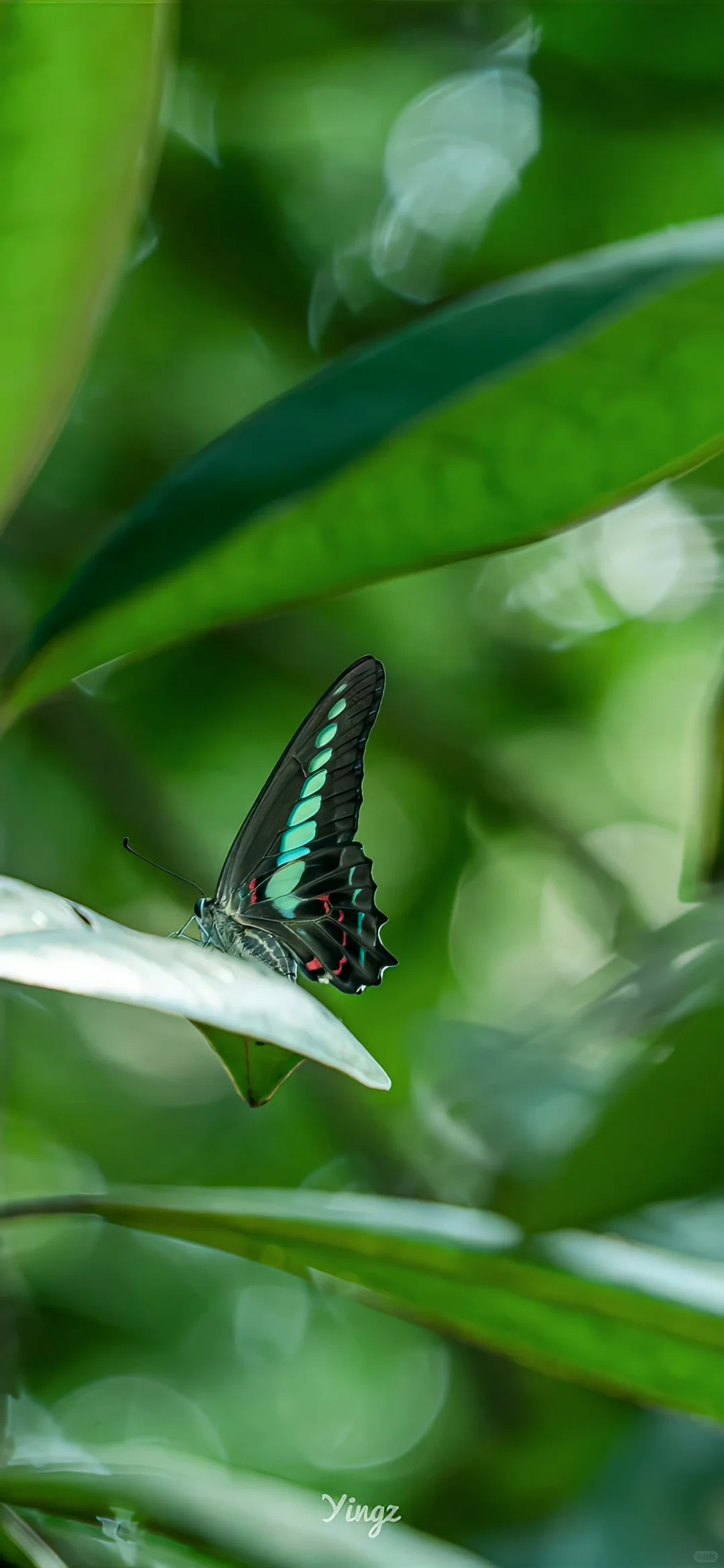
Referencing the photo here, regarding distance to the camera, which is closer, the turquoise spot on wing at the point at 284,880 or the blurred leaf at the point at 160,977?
the blurred leaf at the point at 160,977

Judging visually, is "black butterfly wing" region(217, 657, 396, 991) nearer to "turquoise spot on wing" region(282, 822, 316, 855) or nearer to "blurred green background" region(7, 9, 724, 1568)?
"turquoise spot on wing" region(282, 822, 316, 855)

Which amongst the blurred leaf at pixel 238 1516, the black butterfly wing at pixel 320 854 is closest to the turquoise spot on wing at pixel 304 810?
the black butterfly wing at pixel 320 854

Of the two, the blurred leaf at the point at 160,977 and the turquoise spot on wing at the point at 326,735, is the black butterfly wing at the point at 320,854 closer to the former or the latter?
the turquoise spot on wing at the point at 326,735

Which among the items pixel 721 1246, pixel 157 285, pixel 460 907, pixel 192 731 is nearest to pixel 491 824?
pixel 460 907

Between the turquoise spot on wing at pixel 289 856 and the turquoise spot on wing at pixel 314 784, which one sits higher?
the turquoise spot on wing at pixel 314 784

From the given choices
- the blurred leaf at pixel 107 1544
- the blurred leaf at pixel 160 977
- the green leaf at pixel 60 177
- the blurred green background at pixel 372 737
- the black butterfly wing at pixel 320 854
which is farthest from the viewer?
the blurred green background at pixel 372 737

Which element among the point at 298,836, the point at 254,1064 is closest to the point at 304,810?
the point at 298,836

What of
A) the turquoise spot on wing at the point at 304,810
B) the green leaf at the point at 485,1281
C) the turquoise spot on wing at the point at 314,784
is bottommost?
the green leaf at the point at 485,1281

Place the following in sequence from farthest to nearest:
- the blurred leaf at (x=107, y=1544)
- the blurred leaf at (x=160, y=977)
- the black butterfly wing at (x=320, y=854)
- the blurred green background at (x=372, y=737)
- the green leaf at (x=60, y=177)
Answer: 1. the blurred green background at (x=372, y=737)
2. the black butterfly wing at (x=320, y=854)
3. the blurred leaf at (x=107, y=1544)
4. the green leaf at (x=60, y=177)
5. the blurred leaf at (x=160, y=977)
